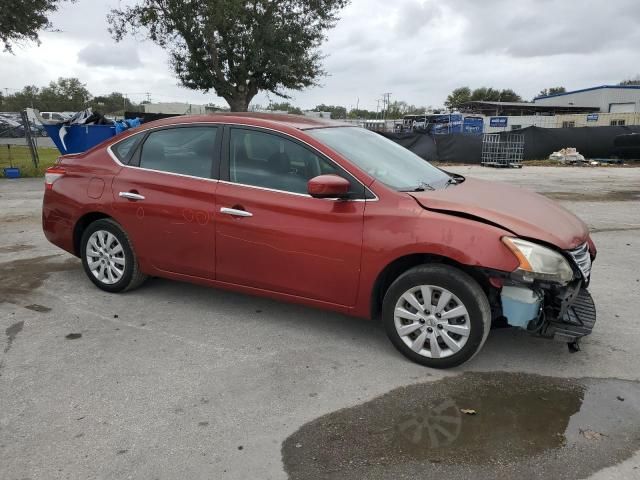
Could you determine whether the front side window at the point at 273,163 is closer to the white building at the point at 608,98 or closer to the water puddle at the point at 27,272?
the water puddle at the point at 27,272

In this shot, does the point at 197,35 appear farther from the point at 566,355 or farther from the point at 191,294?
the point at 566,355

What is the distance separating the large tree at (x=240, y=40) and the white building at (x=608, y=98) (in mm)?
47516

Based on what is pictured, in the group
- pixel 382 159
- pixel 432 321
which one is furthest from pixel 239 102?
pixel 432 321

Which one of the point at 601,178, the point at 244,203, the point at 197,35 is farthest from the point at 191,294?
the point at 197,35

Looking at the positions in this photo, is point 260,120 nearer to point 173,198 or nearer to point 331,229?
point 173,198

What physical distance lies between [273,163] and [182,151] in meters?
0.93

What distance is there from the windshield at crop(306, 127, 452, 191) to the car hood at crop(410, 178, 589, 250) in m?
0.22

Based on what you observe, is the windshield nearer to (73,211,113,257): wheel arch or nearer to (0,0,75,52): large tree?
(73,211,113,257): wheel arch

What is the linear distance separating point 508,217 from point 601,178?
16193 mm

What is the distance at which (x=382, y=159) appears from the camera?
4.34 meters

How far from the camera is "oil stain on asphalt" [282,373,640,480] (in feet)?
8.70

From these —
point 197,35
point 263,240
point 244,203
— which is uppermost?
point 197,35

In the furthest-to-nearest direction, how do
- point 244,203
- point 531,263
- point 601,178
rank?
1. point 601,178
2. point 244,203
3. point 531,263

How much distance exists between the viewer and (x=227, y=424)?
3016 mm
